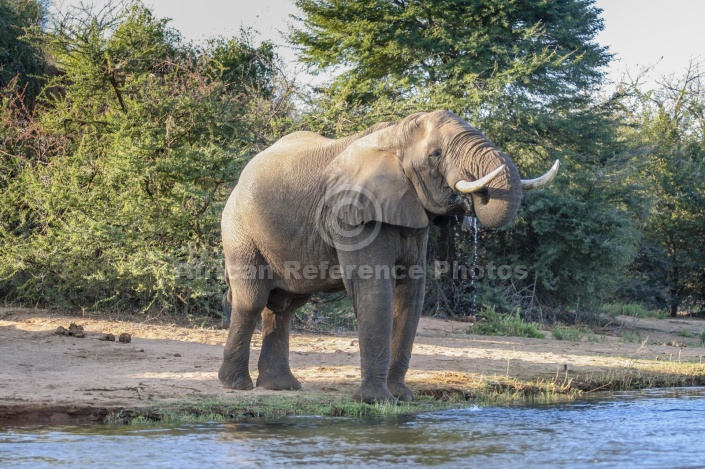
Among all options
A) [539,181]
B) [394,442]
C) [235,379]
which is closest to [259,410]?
[235,379]

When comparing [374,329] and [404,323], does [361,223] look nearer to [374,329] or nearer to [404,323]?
[374,329]

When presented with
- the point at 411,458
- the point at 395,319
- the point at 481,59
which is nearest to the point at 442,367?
the point at 395,319

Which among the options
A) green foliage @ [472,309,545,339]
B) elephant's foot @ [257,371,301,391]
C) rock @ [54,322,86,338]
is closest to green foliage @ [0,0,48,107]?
rock @ [54,322,86,338]

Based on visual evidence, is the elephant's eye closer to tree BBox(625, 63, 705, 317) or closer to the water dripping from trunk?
the water dripping from trunk

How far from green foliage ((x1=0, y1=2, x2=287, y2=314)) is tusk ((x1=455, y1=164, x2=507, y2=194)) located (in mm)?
6719

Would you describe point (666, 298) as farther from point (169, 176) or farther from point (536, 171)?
point (169, 176)

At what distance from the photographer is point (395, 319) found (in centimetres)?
922

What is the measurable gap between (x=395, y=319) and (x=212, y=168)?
6.33 m

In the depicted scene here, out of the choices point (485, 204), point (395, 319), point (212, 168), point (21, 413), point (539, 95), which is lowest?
point (21, 413)

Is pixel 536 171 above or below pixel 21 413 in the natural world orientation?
above

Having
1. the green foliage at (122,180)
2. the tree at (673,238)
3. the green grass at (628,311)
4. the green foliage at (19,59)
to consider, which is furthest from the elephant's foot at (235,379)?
the tree at (673,238)

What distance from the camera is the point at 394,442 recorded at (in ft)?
24.2

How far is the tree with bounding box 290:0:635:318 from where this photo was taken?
20.0m

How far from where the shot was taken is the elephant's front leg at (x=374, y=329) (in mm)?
8594
